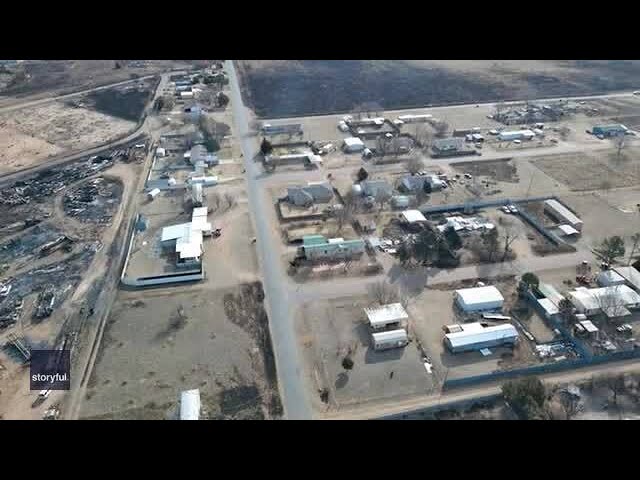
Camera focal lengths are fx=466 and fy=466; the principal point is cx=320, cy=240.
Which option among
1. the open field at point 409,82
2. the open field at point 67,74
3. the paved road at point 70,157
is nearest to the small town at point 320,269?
the paved road at point 70,157

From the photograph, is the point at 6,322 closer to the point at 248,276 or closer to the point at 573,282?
the point at 248,276

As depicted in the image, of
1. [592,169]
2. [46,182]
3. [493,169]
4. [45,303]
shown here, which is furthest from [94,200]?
[592,169]

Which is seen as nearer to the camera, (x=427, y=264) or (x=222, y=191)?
(x=427, y=264)

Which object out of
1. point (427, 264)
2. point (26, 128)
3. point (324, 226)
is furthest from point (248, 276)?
point (26, 128)

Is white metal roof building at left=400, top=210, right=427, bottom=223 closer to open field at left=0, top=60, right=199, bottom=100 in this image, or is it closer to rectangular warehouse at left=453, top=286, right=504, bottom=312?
rectangular warehouse at left=453, top=286, right=504, bottom=312

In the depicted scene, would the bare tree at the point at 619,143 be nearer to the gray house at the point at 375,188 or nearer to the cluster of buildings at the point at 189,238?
the gray house at the point at 375,188

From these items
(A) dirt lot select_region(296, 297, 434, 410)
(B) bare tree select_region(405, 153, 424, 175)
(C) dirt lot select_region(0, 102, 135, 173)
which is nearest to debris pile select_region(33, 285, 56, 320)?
(A) dirt lot select_region(296, 297, 434, 410)
